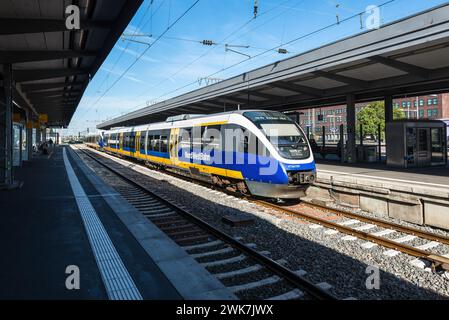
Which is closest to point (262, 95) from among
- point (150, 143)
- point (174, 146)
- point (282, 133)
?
point (150, 143)

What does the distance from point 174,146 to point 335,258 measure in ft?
36.0

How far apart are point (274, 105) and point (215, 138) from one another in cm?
1258

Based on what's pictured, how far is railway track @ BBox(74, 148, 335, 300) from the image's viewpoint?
171 inches

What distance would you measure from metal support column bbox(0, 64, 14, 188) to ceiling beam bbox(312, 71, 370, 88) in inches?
453

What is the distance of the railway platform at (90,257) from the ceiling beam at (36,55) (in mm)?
4951

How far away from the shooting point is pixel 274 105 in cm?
2323

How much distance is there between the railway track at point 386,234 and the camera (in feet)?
18.7

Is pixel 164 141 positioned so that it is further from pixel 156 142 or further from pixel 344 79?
pixel 344 79

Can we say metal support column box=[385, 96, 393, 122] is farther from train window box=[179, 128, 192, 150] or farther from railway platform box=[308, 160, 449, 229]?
train window box=[179, 128, 192, 150]

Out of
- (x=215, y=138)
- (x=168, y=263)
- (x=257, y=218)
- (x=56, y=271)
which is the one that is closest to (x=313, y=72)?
(x=215, y=138)

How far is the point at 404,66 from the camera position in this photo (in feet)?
42.7

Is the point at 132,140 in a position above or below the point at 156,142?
above

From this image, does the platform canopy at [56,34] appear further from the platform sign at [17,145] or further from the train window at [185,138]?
the platform sign at [17,145]

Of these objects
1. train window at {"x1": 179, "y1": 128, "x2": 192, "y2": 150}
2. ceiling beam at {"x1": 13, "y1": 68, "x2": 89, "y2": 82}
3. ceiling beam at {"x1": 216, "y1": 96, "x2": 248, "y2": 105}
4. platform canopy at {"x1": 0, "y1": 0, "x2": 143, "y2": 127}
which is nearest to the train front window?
train window at {"x1": 179, "y1": 128, "x2": 192, "y2": 150}
